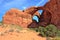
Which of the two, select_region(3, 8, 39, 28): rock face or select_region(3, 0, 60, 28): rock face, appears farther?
select_region(3, 8, 39, 28): rock face

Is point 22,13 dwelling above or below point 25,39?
above

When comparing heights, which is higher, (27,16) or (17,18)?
(27,16)

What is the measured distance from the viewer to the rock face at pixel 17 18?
36250 mm

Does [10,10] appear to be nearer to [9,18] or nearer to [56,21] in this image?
[9,18]

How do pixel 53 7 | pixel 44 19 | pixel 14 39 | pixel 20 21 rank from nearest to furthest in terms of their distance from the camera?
1. pixel 14 39
2. pixel 53 7
3. pixel 20 21
4. pixel 44 19

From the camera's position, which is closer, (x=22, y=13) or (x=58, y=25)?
(x=58, y=25)

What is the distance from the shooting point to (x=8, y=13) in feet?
124

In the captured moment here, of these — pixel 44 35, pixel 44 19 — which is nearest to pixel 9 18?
pixel 44 19

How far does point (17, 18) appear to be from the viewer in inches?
1447

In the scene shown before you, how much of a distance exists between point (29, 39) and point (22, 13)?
71.2 ft

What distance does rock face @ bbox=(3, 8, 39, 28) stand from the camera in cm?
3625

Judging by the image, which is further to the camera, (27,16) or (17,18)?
(27,16)

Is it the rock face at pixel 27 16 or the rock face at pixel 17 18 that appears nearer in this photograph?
the rock face at pixel 27 16

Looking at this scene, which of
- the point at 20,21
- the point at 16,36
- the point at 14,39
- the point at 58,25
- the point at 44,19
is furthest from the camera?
the point at 44,19
